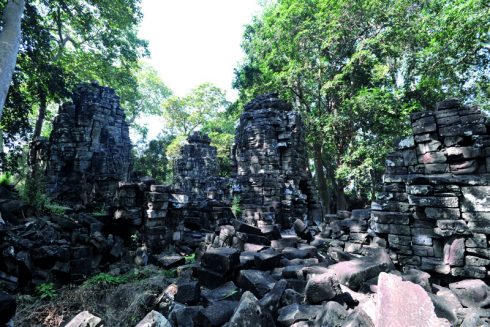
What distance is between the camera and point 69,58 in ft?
50.8

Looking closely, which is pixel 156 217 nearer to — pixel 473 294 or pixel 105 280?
pixel 105 280

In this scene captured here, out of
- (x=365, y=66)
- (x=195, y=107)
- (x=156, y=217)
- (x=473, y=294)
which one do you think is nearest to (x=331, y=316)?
(x=473, y=294)

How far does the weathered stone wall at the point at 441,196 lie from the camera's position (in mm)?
4242

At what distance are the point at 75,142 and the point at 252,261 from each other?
9187mm

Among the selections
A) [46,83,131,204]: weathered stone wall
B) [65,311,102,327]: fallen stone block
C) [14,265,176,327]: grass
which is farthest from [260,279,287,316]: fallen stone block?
[46,83,131,204]: weathered stone wall

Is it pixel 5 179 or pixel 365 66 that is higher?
pixel 365 66

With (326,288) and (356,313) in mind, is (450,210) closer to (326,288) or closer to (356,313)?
(326,288)

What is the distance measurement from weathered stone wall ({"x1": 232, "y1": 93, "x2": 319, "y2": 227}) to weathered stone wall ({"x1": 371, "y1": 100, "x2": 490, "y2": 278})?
4963 millimetres

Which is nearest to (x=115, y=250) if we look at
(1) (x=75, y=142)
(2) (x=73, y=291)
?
(2) (x=73, y=291)

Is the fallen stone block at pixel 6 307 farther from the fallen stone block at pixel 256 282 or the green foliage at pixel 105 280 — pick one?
the fallen stone block at pixel 256 282

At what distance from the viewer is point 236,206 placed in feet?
32.8

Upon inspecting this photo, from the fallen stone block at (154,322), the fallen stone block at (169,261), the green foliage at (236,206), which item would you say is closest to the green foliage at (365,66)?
the green foliage at (236,206)

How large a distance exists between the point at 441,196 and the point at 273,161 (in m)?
7.20

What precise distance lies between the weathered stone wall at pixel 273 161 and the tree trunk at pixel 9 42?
301 inches
